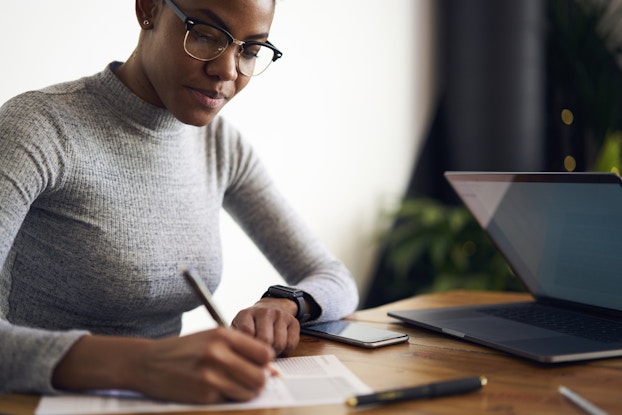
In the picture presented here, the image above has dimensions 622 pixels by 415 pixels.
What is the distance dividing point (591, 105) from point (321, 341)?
8.77ft

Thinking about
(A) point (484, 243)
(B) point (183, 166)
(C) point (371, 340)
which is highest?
(B) point (183, 166)

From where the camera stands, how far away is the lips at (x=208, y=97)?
45.7 inches

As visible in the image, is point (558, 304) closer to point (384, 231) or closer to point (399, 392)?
point (399, 392)

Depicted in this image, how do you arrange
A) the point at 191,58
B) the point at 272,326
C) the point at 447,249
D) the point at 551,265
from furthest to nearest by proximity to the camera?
1. the point at 447,249
2. the point at 551,265
3. the point at 191,58
4. the point at 272,326

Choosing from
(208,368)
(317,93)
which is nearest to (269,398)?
(208,368)

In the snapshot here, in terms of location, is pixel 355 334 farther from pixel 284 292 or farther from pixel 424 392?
pixel 424 392

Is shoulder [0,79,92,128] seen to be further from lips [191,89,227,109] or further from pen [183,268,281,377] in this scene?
pen [183,268,281,377]

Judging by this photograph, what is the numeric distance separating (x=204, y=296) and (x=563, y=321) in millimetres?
668

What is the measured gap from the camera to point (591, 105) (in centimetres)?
329

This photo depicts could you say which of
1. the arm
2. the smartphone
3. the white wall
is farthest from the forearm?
the white wall

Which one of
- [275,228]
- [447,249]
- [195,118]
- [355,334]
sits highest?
[195,118]

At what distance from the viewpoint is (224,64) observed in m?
1.13

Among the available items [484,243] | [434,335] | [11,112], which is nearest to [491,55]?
[484,243]

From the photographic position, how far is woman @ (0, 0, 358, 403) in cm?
108
